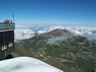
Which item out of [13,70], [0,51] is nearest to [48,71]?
[13,70]

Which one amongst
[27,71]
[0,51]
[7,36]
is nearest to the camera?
[27,71]

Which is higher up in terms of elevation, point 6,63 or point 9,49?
point 6,63

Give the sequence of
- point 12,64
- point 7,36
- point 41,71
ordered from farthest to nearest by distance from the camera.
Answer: point 7,36 < point 12,64 < point 41,71

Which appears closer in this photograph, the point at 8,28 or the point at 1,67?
the point at 1,67

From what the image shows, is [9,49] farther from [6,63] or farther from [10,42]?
[6,63]

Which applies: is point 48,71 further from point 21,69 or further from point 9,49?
point 9,49

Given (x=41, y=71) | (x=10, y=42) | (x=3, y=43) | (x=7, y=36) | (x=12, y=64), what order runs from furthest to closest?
(x=10, y=42), (x=7, y=36), (x=3, y=43), (x=12, y=64), (x=41, y=71)

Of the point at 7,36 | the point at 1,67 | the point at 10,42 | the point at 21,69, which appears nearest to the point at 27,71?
the point at 21,69

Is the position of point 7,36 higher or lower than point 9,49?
higher

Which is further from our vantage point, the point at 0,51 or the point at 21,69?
the point at 0,51
